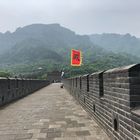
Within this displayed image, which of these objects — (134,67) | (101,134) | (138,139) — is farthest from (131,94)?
(101,134)

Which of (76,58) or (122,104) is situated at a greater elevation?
(76,58)

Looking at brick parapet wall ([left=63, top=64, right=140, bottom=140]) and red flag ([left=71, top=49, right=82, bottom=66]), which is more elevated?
red flag ([left=71, top=49, right=82, bottom=66])

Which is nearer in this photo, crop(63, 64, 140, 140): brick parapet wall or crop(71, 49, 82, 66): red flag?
crop(63, 64, 140, 140): brick parapet wall

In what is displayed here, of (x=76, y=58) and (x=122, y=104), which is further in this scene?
(x=76, y=58)

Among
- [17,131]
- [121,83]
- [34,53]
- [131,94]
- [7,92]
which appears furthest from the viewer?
[34,53]

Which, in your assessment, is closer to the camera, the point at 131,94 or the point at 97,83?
the point at 131,94

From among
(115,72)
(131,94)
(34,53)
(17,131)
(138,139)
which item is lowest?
(17,131)

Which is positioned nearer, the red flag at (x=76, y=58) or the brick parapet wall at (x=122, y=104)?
the brick parapet wall at (x=122, y=104)

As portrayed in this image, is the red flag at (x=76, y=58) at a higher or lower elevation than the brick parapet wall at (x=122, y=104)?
higher

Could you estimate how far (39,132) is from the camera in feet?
17.4

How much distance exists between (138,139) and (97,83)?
297cm

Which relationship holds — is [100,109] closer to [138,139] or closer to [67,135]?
[67,135]

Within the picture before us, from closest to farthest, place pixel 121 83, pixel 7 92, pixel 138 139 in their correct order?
pixel 138 139
pixel 121 83
pixel 7 92

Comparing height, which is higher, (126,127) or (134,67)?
(134,67)
